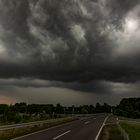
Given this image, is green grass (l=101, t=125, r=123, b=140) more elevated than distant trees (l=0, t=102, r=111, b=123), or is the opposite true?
distant trees (l=0, t=102, r=111, b=123)

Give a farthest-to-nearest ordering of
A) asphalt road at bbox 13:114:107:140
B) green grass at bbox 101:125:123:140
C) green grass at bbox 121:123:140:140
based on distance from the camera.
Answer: green grass at bbox 121:123:140:140, green grass at bbox 101:125:123:140, asphalt road at bbox 13:114:107:140

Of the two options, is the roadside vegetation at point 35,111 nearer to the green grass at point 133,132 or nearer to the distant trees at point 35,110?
the distant trees at point 35,110

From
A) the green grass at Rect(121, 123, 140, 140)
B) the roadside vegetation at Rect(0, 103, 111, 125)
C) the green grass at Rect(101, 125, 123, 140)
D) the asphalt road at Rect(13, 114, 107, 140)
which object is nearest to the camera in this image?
the asphalt road at Rect(13, 114, 107, 140)

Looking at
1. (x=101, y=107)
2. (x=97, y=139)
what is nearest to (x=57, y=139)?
(x=97, y=139)

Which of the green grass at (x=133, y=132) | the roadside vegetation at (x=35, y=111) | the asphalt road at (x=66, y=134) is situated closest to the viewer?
the asphalt road at (x=66, y=134)

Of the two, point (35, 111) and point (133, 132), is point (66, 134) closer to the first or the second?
point (133, 132)

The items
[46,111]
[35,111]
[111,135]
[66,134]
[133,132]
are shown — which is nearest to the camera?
[111,135]

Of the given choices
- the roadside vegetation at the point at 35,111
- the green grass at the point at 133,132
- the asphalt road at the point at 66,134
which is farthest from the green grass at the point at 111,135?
the roadside vegetation at the point at 35,111

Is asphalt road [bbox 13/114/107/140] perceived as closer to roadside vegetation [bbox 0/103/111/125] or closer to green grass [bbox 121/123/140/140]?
green grass [bbox 121/123/140/140]

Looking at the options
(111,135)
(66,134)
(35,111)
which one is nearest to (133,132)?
(111,135)

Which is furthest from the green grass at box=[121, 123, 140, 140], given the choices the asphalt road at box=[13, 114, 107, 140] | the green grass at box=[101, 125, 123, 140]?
the asphalt road at box=[13, 114, 107, 140]

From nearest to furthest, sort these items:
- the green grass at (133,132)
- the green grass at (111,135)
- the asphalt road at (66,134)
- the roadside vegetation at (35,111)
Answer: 1. the asphalt road at (66,134)
2. the green grass at (111,135)
3. the green grass at (133,132)
4. the roadside vegetation at (35,111)

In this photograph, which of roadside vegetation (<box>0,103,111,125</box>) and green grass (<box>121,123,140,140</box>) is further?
roadside vegetation (<box>0,103,111,125</box>)

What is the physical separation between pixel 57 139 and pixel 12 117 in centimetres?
2784
